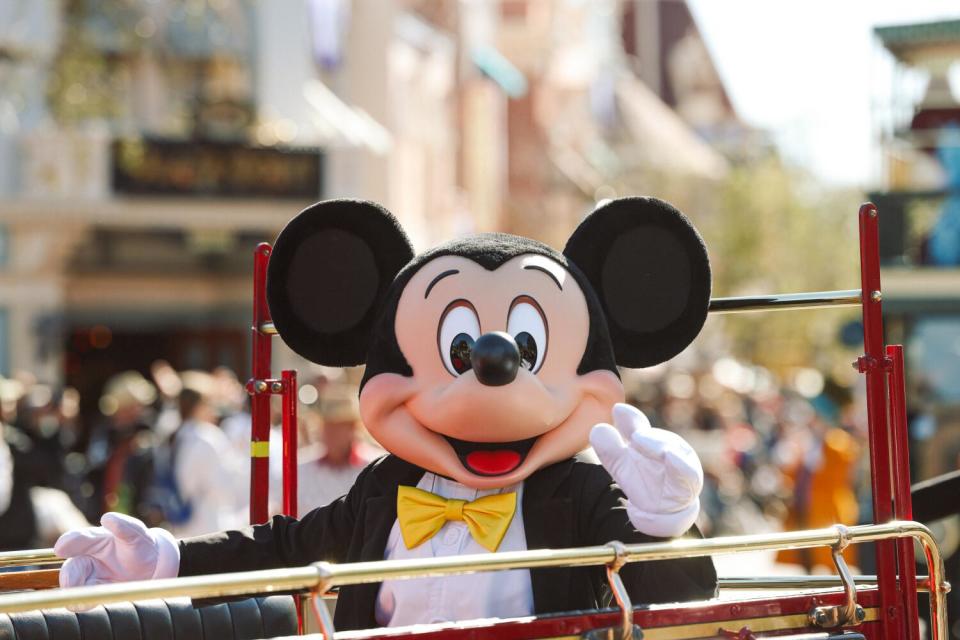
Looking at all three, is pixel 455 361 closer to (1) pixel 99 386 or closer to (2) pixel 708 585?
(2) pixel 708 585

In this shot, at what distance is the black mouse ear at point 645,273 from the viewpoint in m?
3.97

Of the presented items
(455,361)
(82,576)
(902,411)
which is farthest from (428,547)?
(902,411)

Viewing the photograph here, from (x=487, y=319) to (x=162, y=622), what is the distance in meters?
1.05

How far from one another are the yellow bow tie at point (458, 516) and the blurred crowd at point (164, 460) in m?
3.16

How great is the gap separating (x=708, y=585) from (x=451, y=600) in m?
0.57

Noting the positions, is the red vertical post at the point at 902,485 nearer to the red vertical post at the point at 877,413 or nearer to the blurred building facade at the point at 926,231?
the red vertical post at the point at 877,413

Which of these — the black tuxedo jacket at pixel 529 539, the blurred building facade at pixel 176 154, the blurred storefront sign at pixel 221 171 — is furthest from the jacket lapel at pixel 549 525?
the blurred storefront sign at pixel 221 171

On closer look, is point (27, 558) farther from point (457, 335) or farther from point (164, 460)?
point (164, 460)

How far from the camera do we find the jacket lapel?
141 inches

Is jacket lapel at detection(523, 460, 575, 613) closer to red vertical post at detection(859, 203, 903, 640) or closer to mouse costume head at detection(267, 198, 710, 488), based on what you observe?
mouse costume head at detection(267, 198, 710, 488)

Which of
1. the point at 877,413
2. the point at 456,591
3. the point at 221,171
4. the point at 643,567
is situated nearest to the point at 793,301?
the point at 877,413

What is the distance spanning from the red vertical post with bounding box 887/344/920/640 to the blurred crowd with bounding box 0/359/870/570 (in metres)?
3.71

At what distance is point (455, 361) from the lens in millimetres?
3771

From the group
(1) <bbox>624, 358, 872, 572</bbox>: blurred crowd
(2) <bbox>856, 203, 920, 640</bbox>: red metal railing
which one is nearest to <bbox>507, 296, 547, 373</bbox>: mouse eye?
(2) <bbox>856, 203, 920, 640</bbox>: red metal railing
